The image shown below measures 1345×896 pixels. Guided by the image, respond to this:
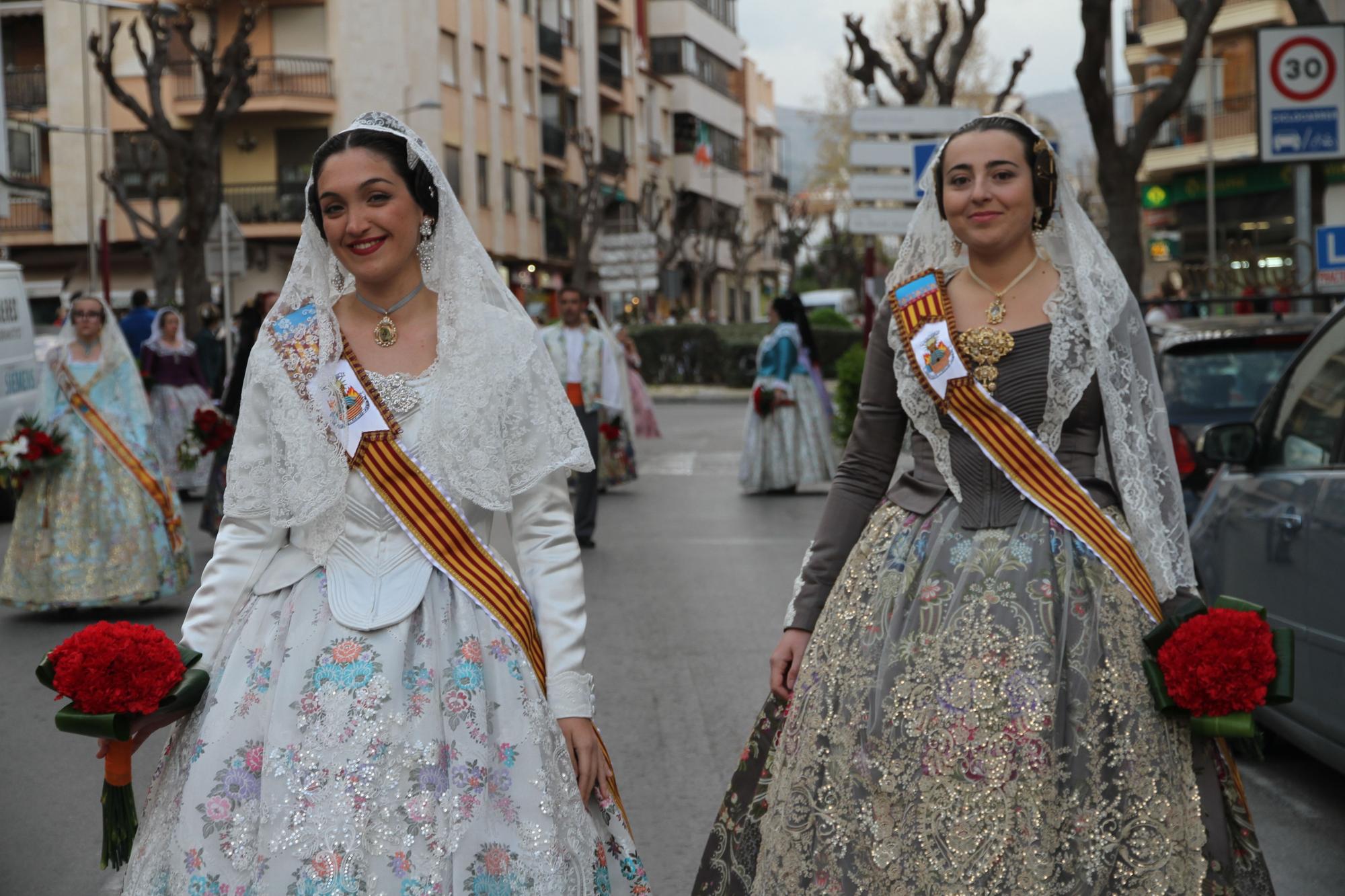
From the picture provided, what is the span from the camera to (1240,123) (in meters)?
45.1

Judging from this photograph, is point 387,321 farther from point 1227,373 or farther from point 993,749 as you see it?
point 1227,373

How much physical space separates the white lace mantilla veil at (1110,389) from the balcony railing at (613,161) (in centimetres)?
5033

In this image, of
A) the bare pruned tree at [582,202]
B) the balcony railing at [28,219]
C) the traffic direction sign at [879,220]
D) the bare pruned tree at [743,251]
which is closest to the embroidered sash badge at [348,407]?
the traffic direction sign at [879,220]

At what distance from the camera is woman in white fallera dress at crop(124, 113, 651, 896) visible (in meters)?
3.04

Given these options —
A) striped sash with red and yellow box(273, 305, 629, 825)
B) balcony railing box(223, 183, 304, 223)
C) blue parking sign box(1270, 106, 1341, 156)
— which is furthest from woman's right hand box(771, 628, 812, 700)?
balcony railing box(223, 183, 304, 223)

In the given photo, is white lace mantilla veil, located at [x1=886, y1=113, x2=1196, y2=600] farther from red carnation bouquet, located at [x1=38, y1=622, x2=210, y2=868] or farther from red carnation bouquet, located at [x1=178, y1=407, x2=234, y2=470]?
red carnation bouquet, located at [x1=178, y1=407, x2=234, y2=470]

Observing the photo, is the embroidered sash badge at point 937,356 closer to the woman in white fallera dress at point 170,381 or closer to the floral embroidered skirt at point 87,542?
the floral embroidered skirt at point 87,542

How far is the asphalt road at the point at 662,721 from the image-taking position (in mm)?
5438

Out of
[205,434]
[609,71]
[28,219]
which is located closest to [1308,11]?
[205,434]

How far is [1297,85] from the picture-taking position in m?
11.4

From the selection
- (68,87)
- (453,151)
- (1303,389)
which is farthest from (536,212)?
(1303,389)

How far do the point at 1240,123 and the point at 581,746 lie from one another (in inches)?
1768

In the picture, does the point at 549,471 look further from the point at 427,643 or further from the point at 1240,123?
the point at 1240,123

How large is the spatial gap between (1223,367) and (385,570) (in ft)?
24.5
